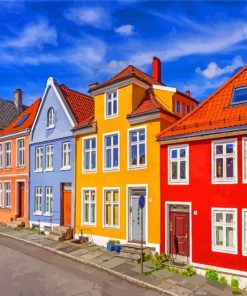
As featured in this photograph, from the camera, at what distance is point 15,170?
2650 cm

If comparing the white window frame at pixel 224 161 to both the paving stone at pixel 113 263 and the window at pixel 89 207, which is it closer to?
the paving stone at pixel 113 263

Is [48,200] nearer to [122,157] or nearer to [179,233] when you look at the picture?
[122,157]

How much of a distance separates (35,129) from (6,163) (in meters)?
5.38

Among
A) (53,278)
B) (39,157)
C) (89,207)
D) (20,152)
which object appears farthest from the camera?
(20,152)

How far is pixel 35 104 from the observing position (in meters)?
29.2

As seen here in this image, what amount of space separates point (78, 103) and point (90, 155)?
4878 mm

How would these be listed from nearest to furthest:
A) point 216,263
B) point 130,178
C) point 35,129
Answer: point 216,263 → point 130,178 → point 35,129

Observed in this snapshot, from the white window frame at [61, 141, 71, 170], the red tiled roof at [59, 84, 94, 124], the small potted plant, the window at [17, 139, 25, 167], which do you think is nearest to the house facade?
the window at [17, 139, 25, 167]

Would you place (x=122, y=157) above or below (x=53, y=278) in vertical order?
above

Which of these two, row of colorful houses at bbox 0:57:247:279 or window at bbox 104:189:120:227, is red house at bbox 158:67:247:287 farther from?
window at bbox 104:189:120:227

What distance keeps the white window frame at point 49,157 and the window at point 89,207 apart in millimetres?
3996

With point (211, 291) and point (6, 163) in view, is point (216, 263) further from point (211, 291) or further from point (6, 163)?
point (6, 163)

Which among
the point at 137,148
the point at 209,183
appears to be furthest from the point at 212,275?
the point at 137,148

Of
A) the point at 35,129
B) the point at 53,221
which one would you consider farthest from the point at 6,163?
the point at 53,221
